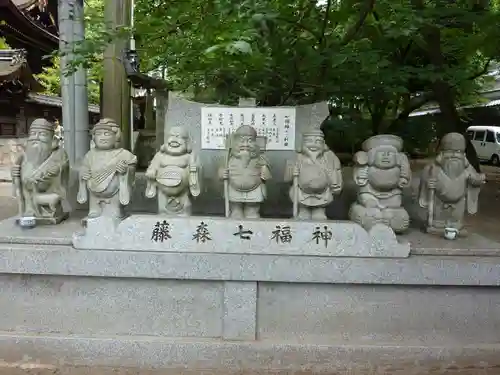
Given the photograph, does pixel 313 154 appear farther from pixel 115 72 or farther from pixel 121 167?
pixel 115 72

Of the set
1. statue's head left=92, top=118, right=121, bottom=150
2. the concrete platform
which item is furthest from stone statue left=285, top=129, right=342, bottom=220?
statue's head left=92, top=118, right=121, bottom=150

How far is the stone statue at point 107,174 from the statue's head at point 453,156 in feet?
8.43

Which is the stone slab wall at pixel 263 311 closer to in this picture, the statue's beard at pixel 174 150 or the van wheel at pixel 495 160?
the statue's beard at pixel 174 150

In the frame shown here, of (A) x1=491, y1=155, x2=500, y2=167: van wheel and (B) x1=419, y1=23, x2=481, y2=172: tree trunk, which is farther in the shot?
(A) x1=491, y1=155, x2=500, y2=167: van wheel

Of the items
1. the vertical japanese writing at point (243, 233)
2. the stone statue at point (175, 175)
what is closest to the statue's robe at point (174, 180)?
the stone statue at point (175, 175)

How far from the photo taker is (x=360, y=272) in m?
3.42

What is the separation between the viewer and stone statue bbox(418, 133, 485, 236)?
12.5ft

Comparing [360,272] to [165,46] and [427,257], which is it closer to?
[427,257]

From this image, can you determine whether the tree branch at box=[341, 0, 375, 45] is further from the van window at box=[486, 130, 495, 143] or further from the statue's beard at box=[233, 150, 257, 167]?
the van window at box=[486, 130, 495, 143]

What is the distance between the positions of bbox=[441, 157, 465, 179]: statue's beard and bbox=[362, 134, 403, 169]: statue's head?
1.43 feet

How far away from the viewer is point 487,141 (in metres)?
19.7

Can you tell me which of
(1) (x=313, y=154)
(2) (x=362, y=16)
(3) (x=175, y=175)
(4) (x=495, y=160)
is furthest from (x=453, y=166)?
(4) (x=495, y=160)

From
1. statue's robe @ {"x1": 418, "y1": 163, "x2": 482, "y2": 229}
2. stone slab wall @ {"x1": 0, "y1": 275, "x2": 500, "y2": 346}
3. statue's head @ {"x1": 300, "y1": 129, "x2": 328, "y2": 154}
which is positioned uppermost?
statue's head @ {"x1": 300, "y1": 129, "x2": 328, "y2": 154}

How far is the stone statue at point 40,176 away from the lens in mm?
3875
